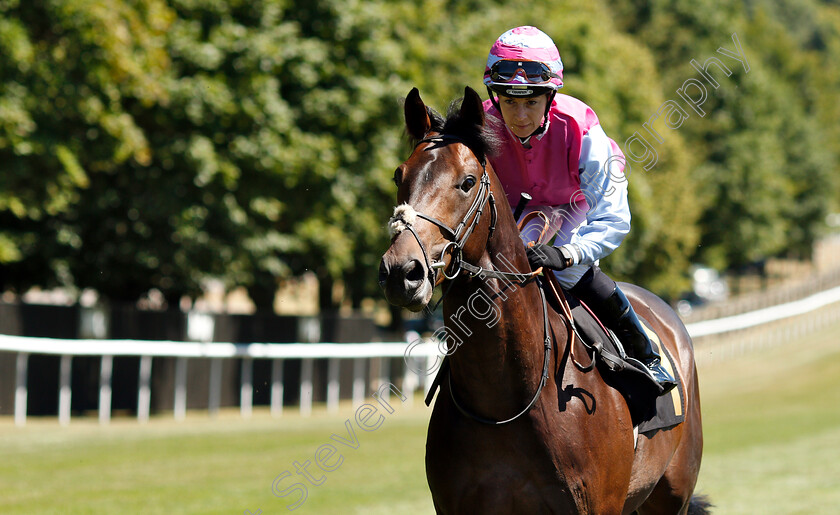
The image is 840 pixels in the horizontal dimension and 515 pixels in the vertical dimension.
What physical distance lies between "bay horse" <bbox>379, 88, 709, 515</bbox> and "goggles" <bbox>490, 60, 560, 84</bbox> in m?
0.42

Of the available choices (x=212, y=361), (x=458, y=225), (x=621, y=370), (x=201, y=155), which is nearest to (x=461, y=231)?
(x=458, y=225)

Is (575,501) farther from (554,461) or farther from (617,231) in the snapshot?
(617,231)

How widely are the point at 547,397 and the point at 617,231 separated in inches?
32.6

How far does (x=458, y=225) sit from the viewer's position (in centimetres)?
366

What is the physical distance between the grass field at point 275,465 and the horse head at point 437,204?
4.86 m

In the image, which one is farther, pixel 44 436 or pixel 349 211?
pixel 349 211

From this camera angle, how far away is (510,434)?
4.06 meters

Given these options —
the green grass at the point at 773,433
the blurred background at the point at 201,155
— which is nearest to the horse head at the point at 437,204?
the green grass at the point at 773,433

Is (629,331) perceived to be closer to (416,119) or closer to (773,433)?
(416,119)

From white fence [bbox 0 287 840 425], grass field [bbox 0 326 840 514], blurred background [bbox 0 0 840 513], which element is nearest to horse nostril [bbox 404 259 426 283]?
grass field [bbox 0 326 840 514]

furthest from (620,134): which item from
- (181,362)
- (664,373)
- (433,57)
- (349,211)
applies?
(664,373)

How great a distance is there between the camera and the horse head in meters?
3.32

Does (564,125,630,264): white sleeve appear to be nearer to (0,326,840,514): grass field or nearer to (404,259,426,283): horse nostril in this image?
(404,259,426,283): horse nostril

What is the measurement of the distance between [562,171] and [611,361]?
35.7 inches
